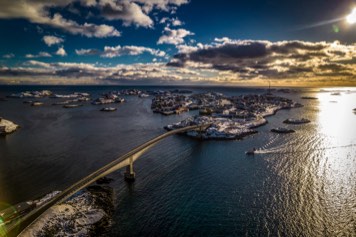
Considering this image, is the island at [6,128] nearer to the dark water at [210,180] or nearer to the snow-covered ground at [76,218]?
the dark water at [210,180]

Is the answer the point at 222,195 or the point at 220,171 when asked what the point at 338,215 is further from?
the point at 220,171

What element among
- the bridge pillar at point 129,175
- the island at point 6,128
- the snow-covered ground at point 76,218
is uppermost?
the island at point 6,128

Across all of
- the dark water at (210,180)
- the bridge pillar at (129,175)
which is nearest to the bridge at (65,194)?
the bridge pillar at (129,175)

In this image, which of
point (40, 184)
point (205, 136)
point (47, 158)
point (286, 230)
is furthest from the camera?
point (205, 136)

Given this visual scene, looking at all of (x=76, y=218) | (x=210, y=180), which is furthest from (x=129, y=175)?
(x=210, y=180)

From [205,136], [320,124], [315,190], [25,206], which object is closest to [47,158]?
[25,206]

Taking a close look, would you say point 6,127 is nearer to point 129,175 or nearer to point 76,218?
point 129,175

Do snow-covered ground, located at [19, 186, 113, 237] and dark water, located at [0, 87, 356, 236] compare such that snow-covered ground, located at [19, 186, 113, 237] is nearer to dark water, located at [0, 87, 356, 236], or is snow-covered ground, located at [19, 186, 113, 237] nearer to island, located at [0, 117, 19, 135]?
dark water, located at [0, 87, 356, 236]

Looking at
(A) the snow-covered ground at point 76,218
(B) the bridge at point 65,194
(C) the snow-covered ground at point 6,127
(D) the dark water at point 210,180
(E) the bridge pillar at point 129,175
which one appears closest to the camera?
(B) the bridge at point 65,194

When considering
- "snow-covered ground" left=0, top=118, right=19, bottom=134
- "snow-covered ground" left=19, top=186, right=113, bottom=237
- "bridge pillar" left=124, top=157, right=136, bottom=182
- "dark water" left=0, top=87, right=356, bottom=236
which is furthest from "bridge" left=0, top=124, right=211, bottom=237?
"snow-covered ground" left=0, top=118, right=19, bottom=134
